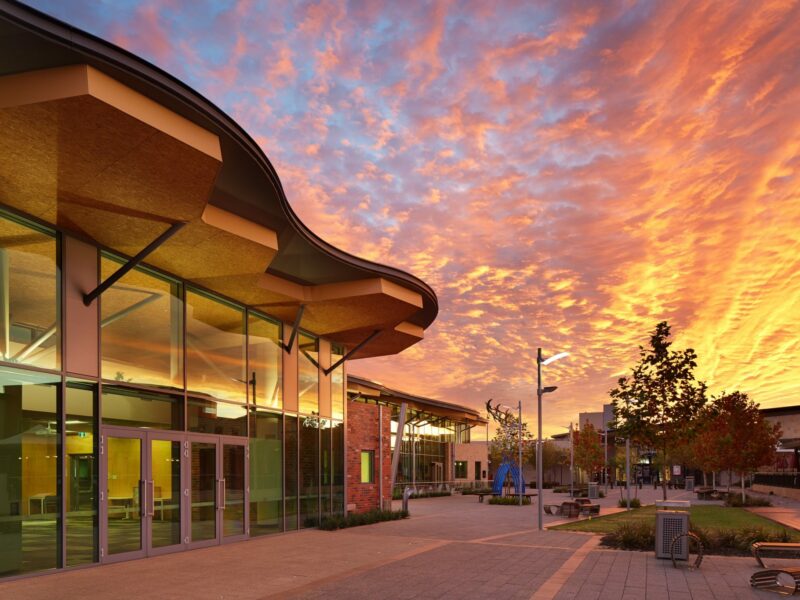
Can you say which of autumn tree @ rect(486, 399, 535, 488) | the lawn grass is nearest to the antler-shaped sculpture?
autumn tree @ rect(486, 399, 535, 488)

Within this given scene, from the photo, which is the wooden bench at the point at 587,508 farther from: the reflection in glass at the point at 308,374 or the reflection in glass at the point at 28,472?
the reflection in glass at the point at 28,472

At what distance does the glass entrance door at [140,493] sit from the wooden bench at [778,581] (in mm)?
11365

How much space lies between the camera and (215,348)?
19453mm

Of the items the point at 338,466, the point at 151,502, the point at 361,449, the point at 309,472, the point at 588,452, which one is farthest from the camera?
the point at 588,452

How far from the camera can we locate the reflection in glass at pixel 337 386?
2644 cm

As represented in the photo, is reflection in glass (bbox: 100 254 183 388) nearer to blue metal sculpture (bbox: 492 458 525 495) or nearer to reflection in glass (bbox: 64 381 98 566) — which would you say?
reflection in glass (bbox: 64 381 98 566)

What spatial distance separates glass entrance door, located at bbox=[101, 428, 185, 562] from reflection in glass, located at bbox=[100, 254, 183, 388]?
1.28 m

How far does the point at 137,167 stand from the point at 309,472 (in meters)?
14.4

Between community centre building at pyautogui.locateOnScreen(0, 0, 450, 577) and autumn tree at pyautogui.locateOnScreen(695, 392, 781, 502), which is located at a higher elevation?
community centre building at pyautogui.locateOnScreen(0, 0, 450, 577)

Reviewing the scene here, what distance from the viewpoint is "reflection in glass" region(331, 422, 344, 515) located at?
25859mm

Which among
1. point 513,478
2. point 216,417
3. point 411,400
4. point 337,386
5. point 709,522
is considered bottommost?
point 513,478

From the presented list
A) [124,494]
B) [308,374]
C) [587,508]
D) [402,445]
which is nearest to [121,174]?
[124,494]

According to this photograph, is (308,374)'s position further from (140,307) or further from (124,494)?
(124,494)

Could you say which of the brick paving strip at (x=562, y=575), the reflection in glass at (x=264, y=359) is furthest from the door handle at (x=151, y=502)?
the brick paving strip at (x=562, y=575)
